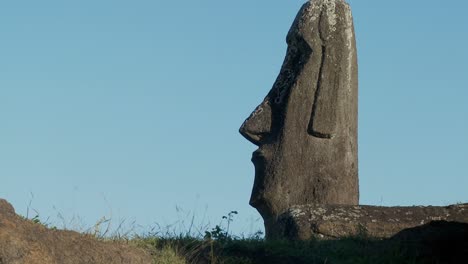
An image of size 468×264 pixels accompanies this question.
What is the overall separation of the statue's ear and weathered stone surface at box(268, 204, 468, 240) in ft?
6.81

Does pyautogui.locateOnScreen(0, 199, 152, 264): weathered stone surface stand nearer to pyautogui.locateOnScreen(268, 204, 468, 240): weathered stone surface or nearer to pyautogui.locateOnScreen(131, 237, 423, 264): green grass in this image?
pyautogui.locateOnScreen(131, 237, 423, 264): green grass

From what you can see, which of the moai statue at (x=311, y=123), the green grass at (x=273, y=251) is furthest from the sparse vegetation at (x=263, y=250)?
the moai statue at (x=311, y=123)

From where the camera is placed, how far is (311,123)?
14.9 m

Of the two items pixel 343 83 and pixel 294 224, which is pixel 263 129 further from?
pixel 294 224

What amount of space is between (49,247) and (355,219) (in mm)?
4212

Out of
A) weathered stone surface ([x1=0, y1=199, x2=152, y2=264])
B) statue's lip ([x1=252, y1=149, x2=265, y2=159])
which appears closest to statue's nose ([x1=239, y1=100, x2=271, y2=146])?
statue's lip ([x1=252, y1=149, x2=265, y2=159])

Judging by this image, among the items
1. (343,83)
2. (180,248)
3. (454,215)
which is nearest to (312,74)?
(343,83)

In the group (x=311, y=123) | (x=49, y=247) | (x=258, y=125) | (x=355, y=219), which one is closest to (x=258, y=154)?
(x=258, y=125)

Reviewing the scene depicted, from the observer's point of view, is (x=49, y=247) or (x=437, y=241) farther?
(x=437, y=241)

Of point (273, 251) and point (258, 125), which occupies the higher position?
point (258, 125)

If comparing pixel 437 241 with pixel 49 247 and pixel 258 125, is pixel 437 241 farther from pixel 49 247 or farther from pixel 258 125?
pixel 258 125

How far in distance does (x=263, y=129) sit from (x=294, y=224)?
2868 millimetres

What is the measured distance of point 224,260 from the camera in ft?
35.5

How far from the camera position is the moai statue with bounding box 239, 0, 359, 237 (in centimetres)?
1476
